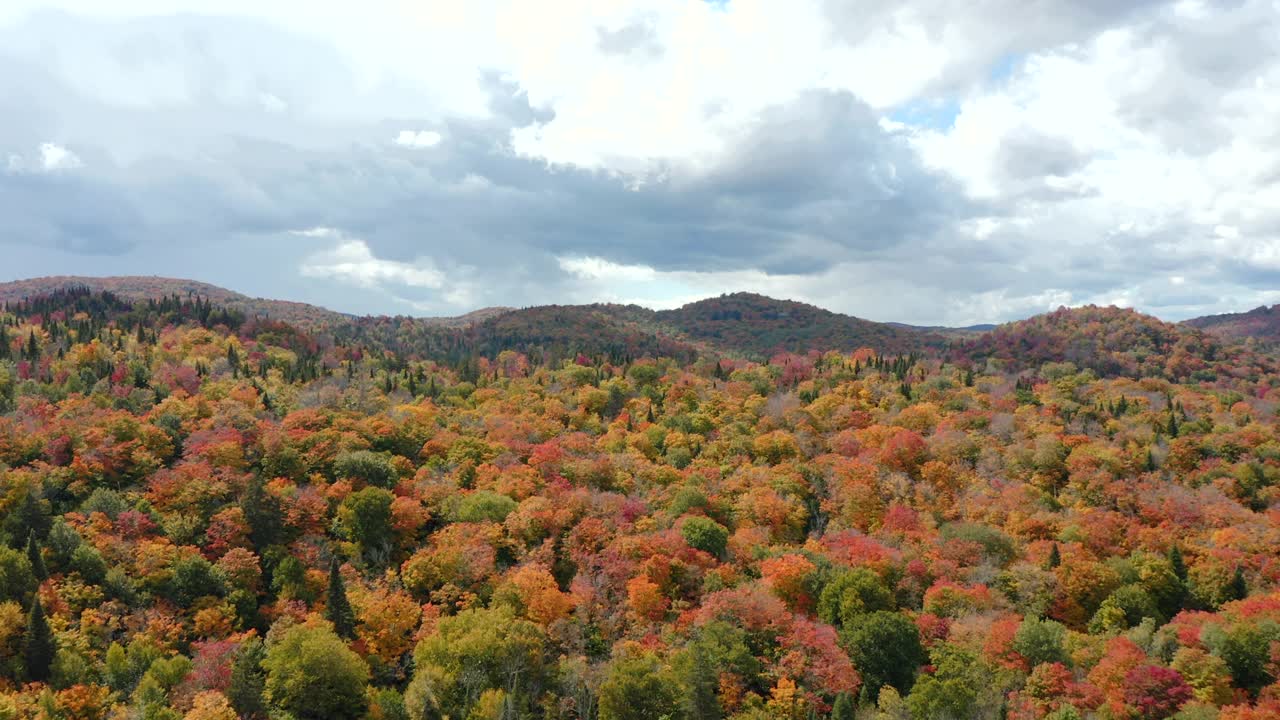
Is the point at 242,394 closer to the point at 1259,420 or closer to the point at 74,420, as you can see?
the point at 74,420

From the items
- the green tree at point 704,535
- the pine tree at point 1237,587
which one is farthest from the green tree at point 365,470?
the pine tree at point 1237,587

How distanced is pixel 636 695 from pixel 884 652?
2025cm

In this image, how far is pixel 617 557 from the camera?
72.1 m

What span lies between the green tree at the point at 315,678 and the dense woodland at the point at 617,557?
20cm

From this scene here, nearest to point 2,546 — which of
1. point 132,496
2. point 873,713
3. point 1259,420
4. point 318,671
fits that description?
point 132,496

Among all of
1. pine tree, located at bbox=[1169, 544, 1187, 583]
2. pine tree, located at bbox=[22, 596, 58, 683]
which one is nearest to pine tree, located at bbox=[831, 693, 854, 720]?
pine tree, located at bbox=[1169, 544, 1187, 583]

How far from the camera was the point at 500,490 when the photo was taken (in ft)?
277

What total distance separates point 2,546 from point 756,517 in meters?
69.8

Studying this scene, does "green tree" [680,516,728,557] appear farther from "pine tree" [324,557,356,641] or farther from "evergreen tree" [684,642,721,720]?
"pine tree" [324,557,356,641]

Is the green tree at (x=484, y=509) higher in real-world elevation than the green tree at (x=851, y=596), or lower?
higher

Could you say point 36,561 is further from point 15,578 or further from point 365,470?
point 365,470

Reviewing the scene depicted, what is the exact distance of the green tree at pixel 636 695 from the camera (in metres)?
50.2

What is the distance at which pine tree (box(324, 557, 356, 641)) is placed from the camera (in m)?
61.0

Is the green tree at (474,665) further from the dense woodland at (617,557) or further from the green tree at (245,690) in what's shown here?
the green tree at (245,690)
